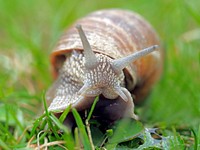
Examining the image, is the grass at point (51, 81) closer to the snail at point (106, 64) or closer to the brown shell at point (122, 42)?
the snail at point (106, 64)

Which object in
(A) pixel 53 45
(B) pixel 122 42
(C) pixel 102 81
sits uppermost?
(A) pixel 53 45

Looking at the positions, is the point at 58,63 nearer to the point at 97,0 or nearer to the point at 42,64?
the point at 42,64

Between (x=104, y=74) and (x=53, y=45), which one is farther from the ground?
(x=53, y=45)

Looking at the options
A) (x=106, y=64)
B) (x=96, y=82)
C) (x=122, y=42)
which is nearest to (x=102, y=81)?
(x=96, y=82)

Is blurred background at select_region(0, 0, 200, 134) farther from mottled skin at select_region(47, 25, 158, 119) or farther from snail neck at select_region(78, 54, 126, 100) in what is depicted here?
snail neck at select_region(78, 54, 126, 100)

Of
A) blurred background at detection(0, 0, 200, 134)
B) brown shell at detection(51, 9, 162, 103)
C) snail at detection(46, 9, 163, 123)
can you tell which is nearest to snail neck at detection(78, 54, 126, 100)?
→ snail at detection(46, 9, 163, 123)

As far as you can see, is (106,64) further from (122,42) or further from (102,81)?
(122,42)

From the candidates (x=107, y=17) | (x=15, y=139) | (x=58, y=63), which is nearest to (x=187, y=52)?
(x=107, y=17)
